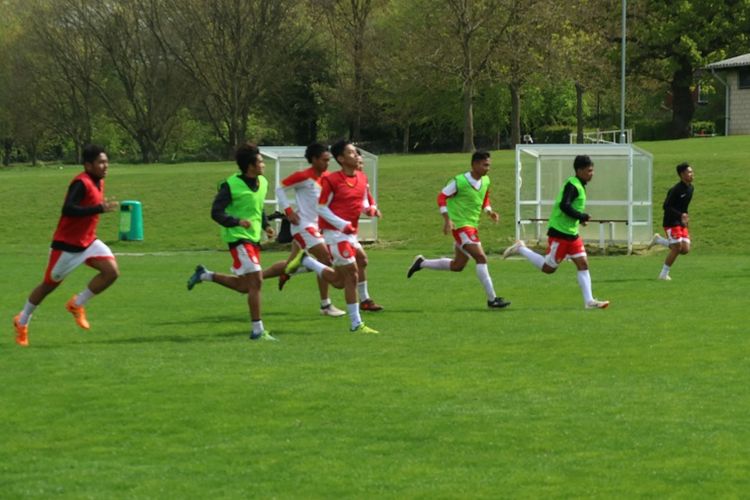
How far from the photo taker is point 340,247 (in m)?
15.4

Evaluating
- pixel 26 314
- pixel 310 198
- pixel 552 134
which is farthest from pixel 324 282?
pixel 552 134

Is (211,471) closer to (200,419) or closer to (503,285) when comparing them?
(200,419)

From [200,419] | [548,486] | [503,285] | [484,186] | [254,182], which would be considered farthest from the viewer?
[503,285]

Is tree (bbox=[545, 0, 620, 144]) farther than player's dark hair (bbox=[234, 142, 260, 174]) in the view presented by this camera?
Yes

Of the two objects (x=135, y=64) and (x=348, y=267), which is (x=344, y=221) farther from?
(x=135, y=64)

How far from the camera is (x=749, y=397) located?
10.3 metres

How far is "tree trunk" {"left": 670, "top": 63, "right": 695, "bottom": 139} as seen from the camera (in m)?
78.3

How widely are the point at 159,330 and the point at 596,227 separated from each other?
63.2 feet

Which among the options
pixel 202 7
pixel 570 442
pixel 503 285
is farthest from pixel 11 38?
pixel 570 442

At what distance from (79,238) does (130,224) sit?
23451 millimetres

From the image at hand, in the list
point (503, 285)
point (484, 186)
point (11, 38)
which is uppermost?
point (11, 38)

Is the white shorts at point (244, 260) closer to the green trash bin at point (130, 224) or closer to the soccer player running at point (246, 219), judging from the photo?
the soccer player running at point (246, 219)

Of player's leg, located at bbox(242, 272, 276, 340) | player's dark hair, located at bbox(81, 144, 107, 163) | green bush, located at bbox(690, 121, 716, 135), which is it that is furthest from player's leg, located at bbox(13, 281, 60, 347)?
green bush, located at bbox(690, 121, 716, 135)

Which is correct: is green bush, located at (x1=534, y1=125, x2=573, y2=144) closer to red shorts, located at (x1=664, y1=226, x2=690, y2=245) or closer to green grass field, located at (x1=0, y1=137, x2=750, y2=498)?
red shorts, located at (x1=664, y1=226, x2=690, y2=245)
